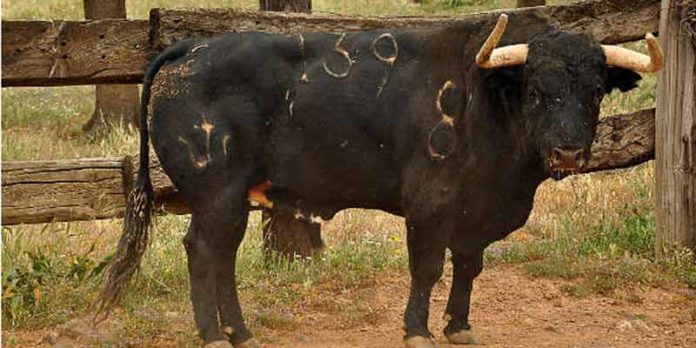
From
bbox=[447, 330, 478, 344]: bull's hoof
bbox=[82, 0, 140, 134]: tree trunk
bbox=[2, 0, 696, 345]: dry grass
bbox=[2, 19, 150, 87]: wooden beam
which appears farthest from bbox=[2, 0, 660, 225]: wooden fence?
bbox=[82, 0, 140, 134]: tree trunk

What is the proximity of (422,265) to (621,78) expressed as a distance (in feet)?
4.54

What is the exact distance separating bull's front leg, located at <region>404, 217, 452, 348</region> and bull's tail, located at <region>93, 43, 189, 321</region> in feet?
4.74

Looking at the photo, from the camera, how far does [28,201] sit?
694cm

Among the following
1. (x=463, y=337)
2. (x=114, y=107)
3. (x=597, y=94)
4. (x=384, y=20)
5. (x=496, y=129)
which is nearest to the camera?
(x=597, y=94)

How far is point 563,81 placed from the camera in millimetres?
5562

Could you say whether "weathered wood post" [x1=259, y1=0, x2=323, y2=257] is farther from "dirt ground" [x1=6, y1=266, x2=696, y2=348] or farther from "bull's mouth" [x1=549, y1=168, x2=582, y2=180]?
"bull's mouth" [x1=549, y1=168, x2=582, y2=180]

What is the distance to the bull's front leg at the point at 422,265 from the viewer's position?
5.89 meters

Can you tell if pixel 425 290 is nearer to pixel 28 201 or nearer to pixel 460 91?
pixel 460 91

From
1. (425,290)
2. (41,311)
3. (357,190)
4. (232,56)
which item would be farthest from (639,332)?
(41,311)

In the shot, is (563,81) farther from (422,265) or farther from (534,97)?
(422,265)

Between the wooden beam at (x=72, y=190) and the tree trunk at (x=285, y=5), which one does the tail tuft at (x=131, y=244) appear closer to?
the wooden beam at (x=72, y=190)

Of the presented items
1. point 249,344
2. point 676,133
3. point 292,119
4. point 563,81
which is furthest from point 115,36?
point 676,133

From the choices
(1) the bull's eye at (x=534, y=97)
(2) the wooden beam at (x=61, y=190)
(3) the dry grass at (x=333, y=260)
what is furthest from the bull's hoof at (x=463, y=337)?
(2) the wooden beam at (x=61, y=190)

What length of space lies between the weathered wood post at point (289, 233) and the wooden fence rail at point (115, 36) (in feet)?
1.74
